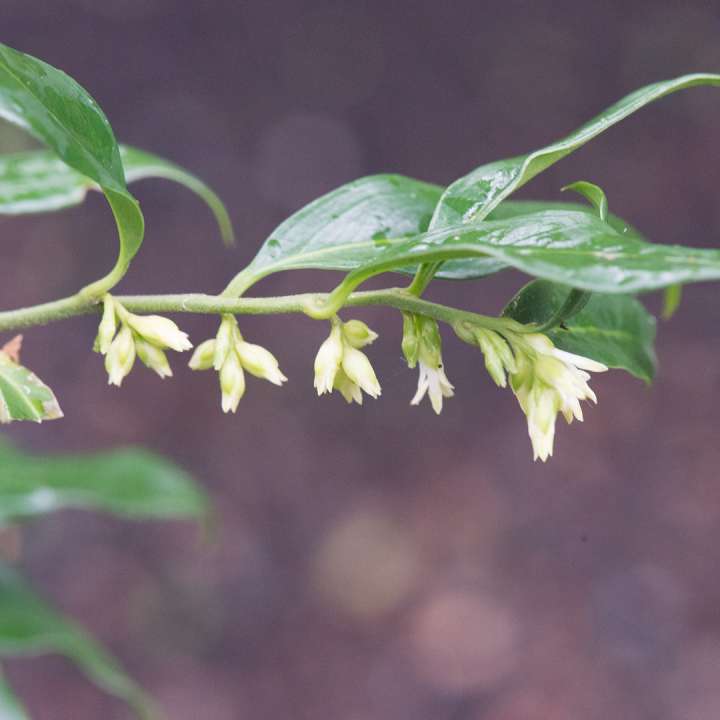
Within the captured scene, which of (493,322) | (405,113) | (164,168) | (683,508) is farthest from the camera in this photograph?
(405,113)

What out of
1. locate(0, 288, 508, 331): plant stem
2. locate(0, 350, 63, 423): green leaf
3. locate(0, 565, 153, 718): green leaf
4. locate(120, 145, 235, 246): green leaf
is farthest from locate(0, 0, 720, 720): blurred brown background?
locate(0, 288, 508, 331): plant stem

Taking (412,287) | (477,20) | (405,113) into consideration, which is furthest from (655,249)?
(477,20)

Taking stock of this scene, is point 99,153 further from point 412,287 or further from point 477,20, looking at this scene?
point 477,20

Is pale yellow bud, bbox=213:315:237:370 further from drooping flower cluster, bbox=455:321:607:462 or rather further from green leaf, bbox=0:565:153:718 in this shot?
green leaf, bbox=0:565:153:718

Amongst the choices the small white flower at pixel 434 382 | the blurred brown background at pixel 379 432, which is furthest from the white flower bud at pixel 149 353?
the blurred brown background at pixel 379 432

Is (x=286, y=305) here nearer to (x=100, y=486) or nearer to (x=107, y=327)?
(x=107, y=327)

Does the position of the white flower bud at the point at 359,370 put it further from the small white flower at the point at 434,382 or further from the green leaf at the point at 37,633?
the green leaf at the point at 37,633

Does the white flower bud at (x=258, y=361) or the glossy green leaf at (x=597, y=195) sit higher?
the glossy green leaf at (x=597, y=195)
